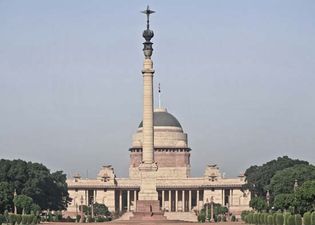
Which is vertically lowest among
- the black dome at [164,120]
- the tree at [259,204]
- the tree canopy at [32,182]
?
the tree at [259,204]

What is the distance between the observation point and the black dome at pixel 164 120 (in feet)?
585

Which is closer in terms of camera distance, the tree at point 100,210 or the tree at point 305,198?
the tree at point 305,198

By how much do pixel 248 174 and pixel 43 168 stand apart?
3356 cm

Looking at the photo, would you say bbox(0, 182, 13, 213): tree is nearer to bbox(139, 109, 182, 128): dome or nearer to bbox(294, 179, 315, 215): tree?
bbox(294, 179, 315, 215): tree

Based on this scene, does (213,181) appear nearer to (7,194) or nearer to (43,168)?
(43,168)

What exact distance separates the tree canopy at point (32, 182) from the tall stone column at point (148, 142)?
12659mm

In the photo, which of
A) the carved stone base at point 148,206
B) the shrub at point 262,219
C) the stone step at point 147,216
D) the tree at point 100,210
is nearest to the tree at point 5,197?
the stone step at point 147,216

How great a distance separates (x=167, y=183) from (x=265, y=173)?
39.8m

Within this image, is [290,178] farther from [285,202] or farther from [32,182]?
[32,182]

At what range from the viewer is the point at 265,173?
13638 centimetres

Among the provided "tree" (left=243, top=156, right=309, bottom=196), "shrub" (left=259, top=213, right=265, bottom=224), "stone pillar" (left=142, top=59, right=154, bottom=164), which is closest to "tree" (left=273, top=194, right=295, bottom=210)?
"shrub" (left=259, top=213, right=265, bottom=224)

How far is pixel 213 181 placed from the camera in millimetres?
173375

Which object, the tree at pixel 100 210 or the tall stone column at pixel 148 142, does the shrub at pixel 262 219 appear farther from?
the tree at pixel 100 210

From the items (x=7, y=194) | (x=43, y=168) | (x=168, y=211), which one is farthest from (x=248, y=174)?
(x=7, y=194)
